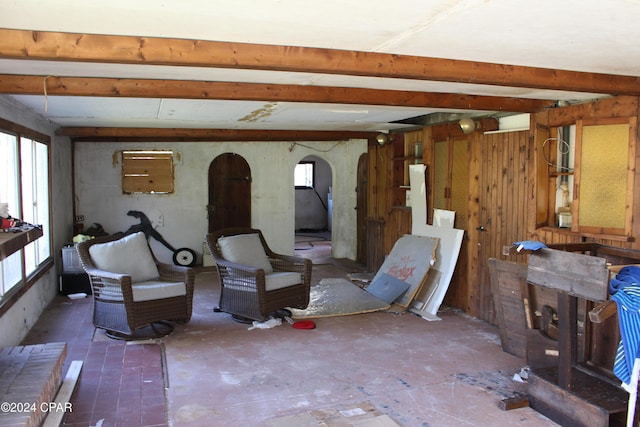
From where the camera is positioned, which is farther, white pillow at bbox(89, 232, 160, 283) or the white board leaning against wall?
the white board leaning against wall

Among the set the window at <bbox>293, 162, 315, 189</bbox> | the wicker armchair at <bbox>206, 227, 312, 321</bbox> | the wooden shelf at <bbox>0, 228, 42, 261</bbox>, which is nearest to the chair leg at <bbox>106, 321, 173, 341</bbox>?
the wicker armchair at <bbox>206, 227, 312, 321</bbox>

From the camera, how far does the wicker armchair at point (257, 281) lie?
5.50 m

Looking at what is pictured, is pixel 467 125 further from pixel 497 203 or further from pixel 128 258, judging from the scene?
pixel 128 258

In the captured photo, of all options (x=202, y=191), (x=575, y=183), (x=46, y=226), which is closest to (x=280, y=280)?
(x=575, y=183)

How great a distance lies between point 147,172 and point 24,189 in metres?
3.37

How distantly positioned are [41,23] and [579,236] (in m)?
4.26

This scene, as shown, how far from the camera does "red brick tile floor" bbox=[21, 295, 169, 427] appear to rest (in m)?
3.52

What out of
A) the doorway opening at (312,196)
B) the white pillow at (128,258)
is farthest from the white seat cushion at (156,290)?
the doorway opening at (312,196)

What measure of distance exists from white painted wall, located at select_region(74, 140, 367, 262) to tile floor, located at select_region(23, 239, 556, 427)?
332 centimetres

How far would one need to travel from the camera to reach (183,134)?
8.13 m

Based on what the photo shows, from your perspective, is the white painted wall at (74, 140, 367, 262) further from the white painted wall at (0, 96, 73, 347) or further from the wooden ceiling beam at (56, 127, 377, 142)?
the white painted wall at (0, 96, 73, 347)

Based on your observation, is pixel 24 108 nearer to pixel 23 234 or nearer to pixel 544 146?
pixel 23 234

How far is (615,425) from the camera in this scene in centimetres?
328

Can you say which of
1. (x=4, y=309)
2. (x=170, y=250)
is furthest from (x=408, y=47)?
(x=170, y=250)
